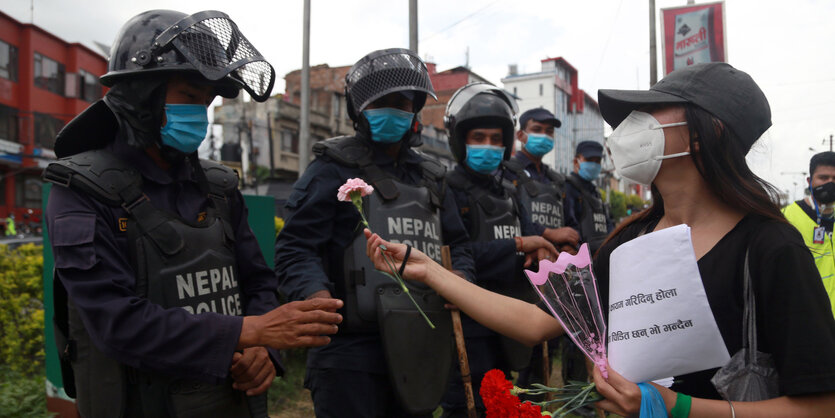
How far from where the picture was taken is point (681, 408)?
1417mm

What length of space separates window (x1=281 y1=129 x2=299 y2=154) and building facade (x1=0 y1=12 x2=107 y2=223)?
11.6 m

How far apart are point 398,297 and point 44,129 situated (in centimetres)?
3506

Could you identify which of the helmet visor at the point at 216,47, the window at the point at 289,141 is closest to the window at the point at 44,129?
the window at the point at 289,141

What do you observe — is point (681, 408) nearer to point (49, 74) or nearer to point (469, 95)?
point (469, 95)

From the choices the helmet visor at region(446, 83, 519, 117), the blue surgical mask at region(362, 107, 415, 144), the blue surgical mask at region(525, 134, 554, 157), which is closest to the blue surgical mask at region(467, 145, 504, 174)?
the helmet visor at region(446, 83, 519, 117)

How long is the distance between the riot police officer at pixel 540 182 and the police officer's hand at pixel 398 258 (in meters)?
2.38

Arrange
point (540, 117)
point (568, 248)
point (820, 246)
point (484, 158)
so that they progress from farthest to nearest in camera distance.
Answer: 1. point (540, 117)
2. point (820, 246)
3. point (568, 248)
4. point (484, 158)

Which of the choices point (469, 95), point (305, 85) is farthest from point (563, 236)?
point (305, 85)

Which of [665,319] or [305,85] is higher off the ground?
[305,85]

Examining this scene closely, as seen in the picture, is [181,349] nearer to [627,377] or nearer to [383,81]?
[627,377]

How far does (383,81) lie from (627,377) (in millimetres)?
2120

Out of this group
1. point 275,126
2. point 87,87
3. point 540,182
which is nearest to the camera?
point 540,182

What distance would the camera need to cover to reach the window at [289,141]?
35500 mm

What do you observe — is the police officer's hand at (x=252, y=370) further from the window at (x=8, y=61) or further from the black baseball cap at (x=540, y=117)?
the window at (x=8, y=61)
